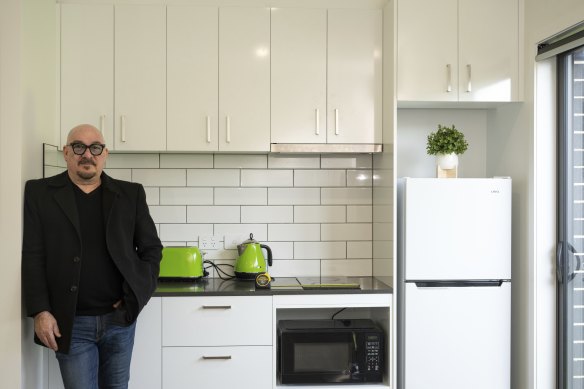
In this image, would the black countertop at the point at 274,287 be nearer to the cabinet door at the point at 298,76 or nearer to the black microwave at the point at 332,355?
the black microwave at the point at 332,355

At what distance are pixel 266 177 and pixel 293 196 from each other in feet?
0.66

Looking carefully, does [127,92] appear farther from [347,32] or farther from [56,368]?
[56,368]

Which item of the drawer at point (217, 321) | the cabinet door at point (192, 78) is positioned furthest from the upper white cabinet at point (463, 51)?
the drawer at point (217, 321)

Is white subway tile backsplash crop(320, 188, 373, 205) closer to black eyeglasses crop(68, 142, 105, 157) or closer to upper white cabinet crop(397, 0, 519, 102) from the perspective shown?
upper white cabinet crop(397, 0, 519, 102)

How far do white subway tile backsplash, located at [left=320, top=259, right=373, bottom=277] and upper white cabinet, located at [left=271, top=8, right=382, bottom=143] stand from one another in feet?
2.53

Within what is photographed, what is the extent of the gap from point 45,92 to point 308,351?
1.92 meters

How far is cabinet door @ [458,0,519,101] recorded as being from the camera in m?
3.26

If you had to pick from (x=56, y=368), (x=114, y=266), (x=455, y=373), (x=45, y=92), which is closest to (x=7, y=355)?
(x=56, y=368)

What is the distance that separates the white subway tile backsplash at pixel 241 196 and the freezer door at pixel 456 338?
1051mm

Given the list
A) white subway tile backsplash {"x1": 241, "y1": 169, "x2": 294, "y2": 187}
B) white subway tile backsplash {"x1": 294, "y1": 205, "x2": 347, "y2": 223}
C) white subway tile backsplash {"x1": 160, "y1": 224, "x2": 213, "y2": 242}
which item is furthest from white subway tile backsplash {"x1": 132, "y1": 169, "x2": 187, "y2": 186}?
white subway tile backsplash {"x1": 294, "y1": 205, "x2": 347, "y2": 223}

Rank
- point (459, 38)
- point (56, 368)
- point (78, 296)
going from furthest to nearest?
point (459, 38), point (56, 368), point (78, 296)

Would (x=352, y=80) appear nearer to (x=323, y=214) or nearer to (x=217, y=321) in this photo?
(x=323, y=214)

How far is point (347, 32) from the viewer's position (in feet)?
11.1

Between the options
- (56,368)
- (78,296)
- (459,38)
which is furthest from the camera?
(459,38)
